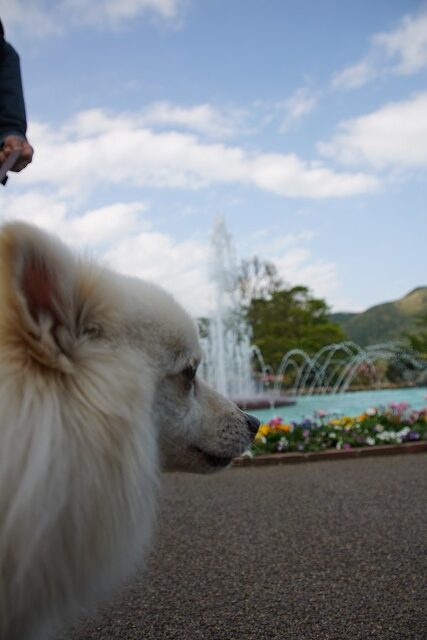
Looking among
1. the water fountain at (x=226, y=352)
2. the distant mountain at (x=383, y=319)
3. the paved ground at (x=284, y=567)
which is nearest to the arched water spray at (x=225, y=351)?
the water fountain at (x=226, y=352)

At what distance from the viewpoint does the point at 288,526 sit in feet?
13.9

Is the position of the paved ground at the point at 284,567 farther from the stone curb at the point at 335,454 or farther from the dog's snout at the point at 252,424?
the stone curb at the point at 335,454

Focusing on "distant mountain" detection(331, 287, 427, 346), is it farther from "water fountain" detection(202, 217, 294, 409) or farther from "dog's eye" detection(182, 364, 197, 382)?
"dog's eye" detection(182, 364, 197, 382)

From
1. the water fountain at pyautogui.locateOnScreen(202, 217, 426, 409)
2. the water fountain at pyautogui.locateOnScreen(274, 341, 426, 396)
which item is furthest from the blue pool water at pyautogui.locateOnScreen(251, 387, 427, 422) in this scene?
the water fountain at pyautogui.locateOnScreen(274, 341, 426, 396)

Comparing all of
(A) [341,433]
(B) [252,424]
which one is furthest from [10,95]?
(A) [341,433]

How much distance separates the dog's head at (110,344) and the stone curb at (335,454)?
5.18 meters

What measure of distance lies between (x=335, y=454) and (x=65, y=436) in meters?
6.31

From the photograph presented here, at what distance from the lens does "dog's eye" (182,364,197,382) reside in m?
1.81

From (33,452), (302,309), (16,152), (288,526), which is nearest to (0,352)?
(33,452)

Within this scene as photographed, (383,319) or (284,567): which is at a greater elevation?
(383,319)

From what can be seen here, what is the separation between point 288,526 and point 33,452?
132 inches

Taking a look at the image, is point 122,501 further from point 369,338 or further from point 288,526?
point 369,338

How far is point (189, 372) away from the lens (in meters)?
1.83

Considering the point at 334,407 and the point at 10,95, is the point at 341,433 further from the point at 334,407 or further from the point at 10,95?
the point at 334,407
